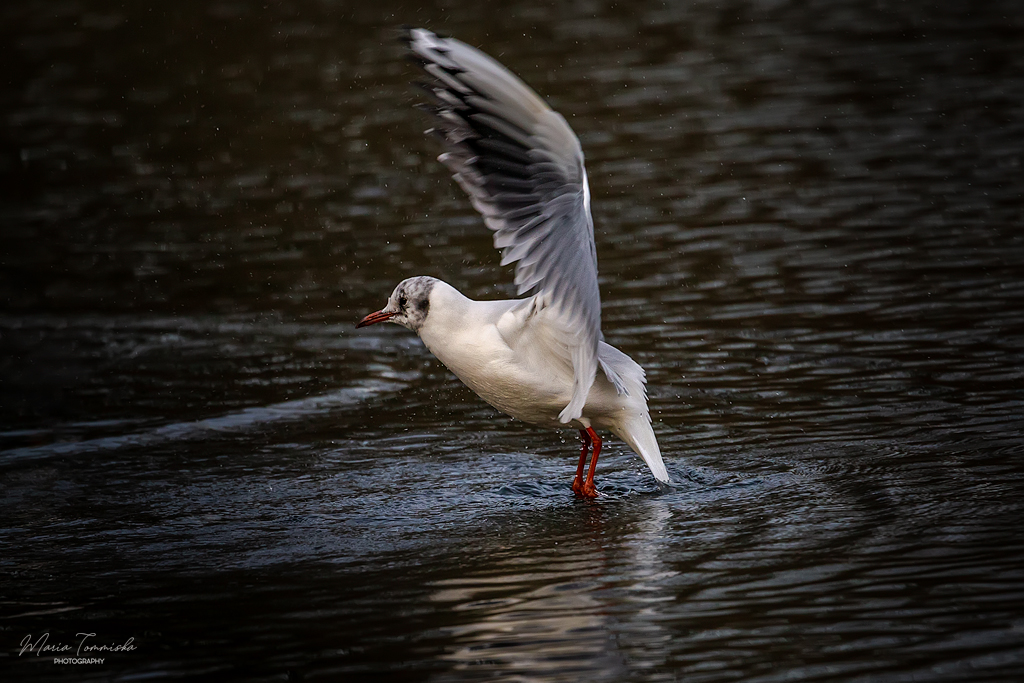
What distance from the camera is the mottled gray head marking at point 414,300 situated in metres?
6.54

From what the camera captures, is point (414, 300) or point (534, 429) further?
point (534, 429)

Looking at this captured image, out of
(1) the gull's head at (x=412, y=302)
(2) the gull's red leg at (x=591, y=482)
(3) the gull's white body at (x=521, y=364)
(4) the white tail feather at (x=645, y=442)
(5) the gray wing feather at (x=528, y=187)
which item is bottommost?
(2) the gull's red leg at (x=591, y=482)

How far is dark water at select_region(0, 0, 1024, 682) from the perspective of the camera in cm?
495

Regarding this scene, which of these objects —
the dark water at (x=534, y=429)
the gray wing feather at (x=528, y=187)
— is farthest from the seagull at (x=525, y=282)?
the dark water at (x=534, y=429)

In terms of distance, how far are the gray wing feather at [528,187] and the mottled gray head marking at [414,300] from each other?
0.72 m

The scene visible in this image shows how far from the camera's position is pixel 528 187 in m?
5.82

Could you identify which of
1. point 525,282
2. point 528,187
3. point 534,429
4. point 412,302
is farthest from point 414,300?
point 534,429

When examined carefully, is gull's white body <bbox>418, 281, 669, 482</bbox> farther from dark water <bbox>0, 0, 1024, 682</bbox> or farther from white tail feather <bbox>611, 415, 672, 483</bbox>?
dark water <bbox>0, 0, 1024, 682</bbox>

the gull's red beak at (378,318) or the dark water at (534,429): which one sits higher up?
the gull's red beak at (378,318)

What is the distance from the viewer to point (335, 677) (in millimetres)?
4617

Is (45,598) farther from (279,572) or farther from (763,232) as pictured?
(763,232)

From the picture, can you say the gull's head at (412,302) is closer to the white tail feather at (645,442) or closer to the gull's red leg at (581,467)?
the gull's red leg at (581,467)

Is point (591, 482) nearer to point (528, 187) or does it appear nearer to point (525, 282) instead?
point (525, 282)

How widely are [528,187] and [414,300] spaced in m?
1.00
